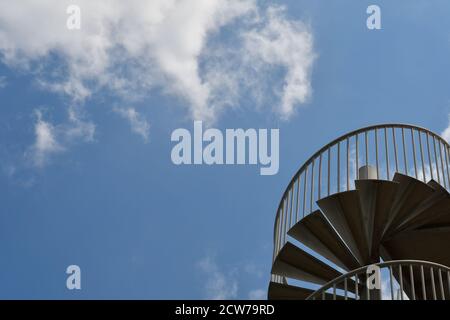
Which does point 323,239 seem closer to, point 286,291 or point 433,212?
point 286,291

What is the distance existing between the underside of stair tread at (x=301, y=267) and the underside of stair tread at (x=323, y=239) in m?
0.14

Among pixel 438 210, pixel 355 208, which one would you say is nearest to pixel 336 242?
pixel 355 208

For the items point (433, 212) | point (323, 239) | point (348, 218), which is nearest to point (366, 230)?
point (348, 218)

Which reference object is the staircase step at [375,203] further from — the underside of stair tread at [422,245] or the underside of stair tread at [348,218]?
the underside of stair tread at [422,245]

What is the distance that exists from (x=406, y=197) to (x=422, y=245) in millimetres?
993

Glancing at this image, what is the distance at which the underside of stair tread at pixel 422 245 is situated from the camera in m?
9.86

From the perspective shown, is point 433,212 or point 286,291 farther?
point 286,291

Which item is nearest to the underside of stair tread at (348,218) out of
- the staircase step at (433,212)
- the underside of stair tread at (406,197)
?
the underside of stair tread at (406,197)

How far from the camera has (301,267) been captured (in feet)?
31.9

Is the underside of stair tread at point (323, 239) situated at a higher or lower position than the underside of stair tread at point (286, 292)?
higher

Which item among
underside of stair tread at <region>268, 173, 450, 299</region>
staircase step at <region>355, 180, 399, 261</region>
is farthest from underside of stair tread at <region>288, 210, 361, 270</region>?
staircase step at <region>355, 180, 399, 261</region>

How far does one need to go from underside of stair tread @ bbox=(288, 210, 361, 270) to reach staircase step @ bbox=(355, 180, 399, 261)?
0.37 m

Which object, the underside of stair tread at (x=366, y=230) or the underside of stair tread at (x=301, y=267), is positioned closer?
the underside of stair tread at (x=366, y=230)
